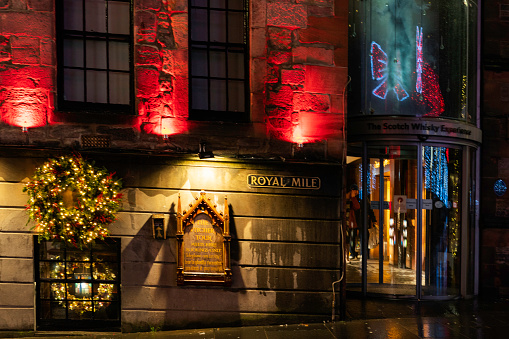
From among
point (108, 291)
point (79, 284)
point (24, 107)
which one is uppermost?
point (24, 107)

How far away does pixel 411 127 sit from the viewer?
32.1ft

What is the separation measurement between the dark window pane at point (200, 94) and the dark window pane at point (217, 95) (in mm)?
145

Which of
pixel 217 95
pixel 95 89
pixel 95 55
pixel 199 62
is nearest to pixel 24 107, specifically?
pixel 95 89

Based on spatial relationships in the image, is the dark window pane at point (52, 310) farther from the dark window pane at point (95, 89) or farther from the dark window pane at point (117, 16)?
the dark window pane at point (117, 16)

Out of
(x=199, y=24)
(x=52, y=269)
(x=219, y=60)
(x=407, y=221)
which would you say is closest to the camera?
(x=52, y=269)

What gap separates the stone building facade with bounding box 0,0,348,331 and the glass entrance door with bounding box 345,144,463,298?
233 cm

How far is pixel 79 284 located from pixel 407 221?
7.73 meters

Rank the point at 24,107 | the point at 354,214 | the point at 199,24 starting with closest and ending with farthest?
the point at 24,107, the point at 199,24, the point at 354,214

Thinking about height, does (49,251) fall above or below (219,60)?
below

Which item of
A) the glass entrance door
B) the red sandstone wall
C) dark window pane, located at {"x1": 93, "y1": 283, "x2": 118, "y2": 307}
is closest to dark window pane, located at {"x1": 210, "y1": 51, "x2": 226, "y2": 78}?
the red sandstone wall

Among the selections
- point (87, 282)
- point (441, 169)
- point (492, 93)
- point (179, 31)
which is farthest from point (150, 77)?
point (492, 93)

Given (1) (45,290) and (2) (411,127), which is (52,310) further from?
(2) (411,127)

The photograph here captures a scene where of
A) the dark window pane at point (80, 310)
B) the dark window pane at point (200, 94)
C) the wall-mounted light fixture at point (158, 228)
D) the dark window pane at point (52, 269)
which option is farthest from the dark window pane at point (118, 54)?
the dark window pane at point (80, 310)

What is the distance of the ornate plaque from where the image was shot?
7.89m
